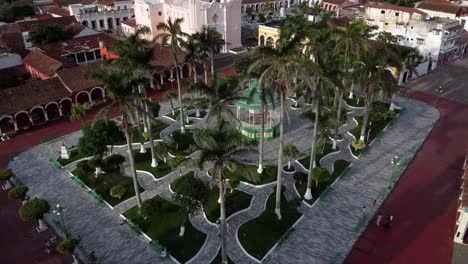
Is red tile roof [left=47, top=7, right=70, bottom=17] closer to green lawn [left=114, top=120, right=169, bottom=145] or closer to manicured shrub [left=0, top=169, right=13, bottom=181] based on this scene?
green lawn [left=114, top=120, right=169, bottom=145]

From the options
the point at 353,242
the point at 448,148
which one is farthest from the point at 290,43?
the point at 448,148

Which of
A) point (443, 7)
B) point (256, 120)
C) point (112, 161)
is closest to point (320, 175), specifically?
point (256, 120)

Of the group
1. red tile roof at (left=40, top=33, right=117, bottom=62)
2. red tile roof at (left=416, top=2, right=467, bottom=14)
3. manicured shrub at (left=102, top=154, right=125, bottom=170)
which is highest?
red tile roof at (left=416, top=2, right=467, bottom=14)

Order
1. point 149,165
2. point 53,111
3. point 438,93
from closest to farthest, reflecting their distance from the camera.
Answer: point 149,165 < point 53,111 < point 438,93

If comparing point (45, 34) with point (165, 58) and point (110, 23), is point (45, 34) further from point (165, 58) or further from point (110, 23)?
point (165, 58)

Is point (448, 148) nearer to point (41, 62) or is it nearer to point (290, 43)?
point (290, 43)

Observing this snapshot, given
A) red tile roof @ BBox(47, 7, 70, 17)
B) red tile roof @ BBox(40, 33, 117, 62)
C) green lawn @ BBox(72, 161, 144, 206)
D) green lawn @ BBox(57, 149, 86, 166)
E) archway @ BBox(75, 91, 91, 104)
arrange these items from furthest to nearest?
red tile roof @ BBox(47, 7, 70, 17), red tile roof @ BBox(40, 33, 117, 62), archway @ BBox(75, 91, 91, 104), green lawn @ BBox(57, 149, 86, 166), green lawn @ BBox(72, 161, 144, 206)

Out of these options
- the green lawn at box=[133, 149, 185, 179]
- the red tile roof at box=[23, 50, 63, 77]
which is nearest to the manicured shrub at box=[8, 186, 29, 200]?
the green lawn at box=[133, 149, 185, 179]
